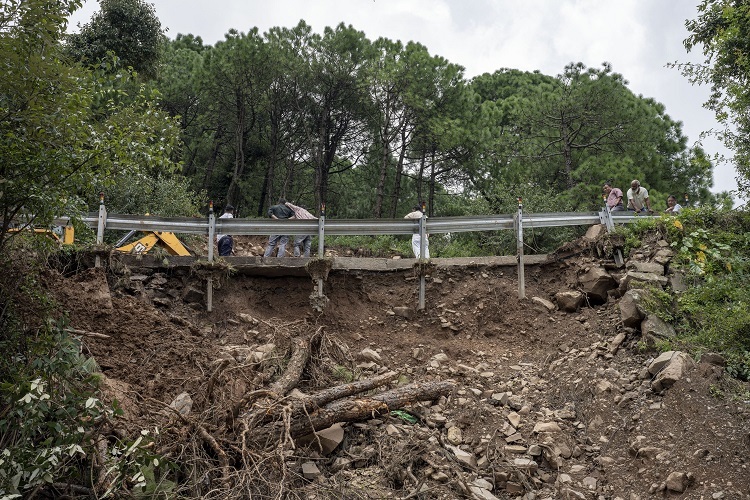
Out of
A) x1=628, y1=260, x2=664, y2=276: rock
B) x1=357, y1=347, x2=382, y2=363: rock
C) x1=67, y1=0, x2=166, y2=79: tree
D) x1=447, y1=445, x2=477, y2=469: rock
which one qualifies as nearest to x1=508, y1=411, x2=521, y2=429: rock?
x1=447, y1=445, x2=477, y2=469: rock

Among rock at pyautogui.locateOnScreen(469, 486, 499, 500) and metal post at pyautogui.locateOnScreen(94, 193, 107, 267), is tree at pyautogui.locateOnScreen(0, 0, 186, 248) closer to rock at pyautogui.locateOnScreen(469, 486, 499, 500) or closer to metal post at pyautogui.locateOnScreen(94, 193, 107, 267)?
metal post at pyautogui.locateOnScreen(94, 193, 107, 267)

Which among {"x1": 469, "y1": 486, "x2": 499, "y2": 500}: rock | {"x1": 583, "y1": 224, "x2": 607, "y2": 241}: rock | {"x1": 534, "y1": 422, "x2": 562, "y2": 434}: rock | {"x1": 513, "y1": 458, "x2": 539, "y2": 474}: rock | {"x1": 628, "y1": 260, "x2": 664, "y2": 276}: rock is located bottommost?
{"x1": 469, "y1": 486, "x2": 499, "y2": 500}: rock

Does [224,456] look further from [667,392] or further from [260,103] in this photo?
[260,103]

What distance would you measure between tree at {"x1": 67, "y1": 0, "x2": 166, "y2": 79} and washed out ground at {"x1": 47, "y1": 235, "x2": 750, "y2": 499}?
9993mm

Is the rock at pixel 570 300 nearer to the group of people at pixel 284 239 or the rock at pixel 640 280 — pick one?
the rock at pixel 640 280

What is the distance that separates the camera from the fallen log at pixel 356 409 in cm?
711

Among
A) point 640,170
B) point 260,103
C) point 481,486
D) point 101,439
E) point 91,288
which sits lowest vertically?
point 481,486

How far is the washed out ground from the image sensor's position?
23.2 ft

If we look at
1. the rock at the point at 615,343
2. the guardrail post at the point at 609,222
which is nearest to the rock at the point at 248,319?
the rock at the point at 615,343

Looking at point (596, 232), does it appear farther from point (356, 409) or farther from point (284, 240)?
point (356, 409)

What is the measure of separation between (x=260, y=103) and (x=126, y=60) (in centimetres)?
477

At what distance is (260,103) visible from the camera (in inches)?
869

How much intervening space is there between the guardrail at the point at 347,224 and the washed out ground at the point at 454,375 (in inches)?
21.8

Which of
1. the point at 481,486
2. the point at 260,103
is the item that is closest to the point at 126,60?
the point at 260,103
